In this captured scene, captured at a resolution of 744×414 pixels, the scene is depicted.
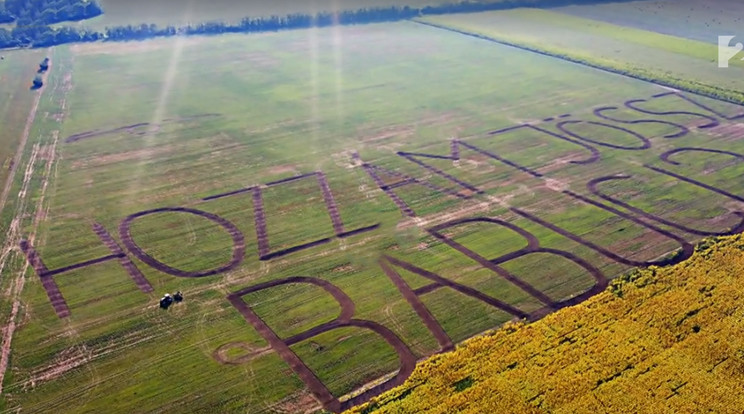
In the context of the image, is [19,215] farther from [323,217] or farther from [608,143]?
[608,143]

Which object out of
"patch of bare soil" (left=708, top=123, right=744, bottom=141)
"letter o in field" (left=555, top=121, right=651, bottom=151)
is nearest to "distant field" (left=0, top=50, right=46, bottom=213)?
"letter o in field" (left=555, top=121, right=651, bottom=151)

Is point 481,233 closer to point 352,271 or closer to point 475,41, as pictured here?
point 352,271

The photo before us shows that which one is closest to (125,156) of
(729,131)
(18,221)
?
(18,221)

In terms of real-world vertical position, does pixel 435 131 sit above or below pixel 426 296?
above

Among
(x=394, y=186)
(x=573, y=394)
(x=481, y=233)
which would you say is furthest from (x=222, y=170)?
(x=573, y=394)

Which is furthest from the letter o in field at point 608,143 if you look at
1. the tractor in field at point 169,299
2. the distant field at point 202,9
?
the distant field at point 202,9

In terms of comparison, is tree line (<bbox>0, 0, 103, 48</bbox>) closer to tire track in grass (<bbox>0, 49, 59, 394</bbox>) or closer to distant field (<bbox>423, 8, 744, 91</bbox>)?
tire track in grass (<bbox>0, 49, 59, 394</bbox>)

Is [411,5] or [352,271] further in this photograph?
[411,5]

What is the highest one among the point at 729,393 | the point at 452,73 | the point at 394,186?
the point at 452,73
